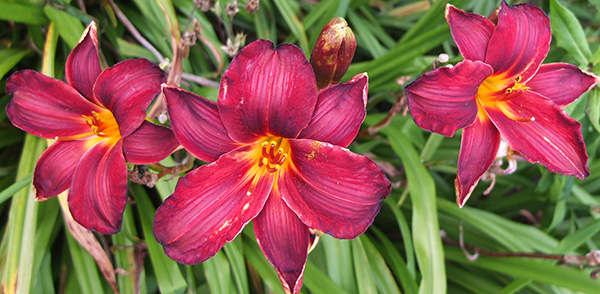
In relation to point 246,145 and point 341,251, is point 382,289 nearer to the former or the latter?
point 341,251

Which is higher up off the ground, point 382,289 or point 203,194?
point 203,194

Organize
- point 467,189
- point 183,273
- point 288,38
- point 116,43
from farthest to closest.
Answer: point 288,38
point 116,43
point 183,273
point 467,189

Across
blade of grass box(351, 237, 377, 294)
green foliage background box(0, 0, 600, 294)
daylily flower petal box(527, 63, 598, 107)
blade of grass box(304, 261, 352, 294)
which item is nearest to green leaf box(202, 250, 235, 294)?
green foliage background box(0, 0, 600, 294)

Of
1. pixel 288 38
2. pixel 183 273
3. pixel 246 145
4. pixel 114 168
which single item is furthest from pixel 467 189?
pixel 288 38

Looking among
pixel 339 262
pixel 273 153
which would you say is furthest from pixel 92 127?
pixel 339 262

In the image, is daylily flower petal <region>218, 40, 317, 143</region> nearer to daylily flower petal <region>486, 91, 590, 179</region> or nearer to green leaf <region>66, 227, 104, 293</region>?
daylily flower petal <region>486, 91, 590, 179</region>

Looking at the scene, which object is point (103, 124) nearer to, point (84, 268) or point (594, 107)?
point (84, 268)

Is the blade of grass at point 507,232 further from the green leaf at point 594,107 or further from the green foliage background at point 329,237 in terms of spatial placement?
the green leaf at point 594,107
